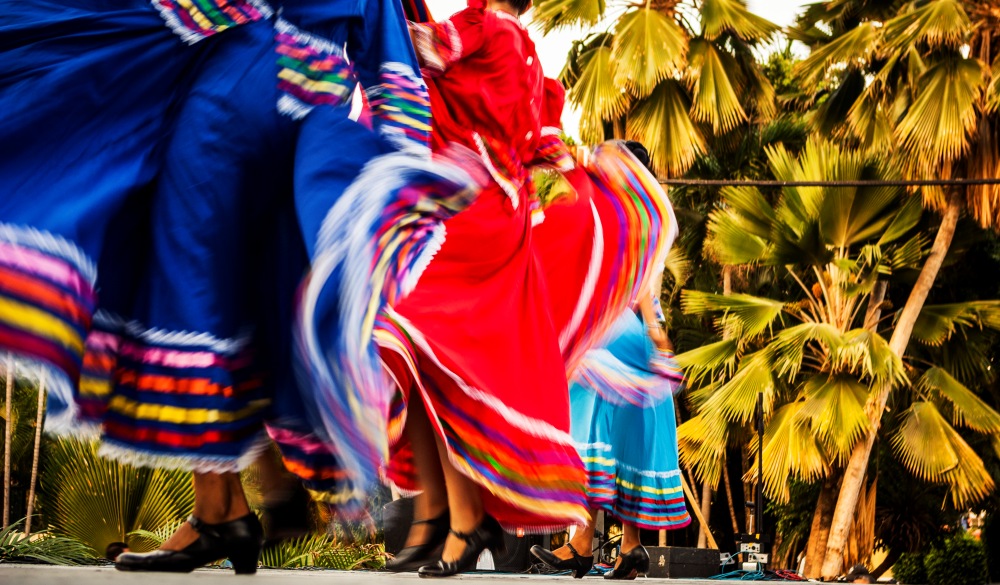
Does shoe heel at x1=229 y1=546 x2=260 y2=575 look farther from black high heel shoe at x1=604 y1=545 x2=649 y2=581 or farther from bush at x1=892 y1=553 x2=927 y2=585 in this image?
bush at x1=892 y1=553 x2=927 y2=585

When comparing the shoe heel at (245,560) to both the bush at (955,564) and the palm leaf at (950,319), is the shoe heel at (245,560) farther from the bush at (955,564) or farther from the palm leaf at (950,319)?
the bush at (955,564)

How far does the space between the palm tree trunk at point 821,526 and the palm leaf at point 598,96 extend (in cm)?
428

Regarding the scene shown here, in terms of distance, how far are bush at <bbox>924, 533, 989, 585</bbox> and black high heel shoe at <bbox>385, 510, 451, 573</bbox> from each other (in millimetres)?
12469

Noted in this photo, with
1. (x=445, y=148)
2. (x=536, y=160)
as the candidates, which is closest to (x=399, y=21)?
(x=445, y=148)

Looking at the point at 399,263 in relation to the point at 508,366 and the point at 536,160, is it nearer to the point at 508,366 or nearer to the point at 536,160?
the point at 508,366

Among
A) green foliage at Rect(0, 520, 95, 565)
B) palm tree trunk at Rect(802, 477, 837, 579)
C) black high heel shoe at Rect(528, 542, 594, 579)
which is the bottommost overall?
palm tree trunk at Rect(802, 477, 837, 579)

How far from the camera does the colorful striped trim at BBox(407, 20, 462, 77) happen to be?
329cm

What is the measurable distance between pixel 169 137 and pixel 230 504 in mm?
811

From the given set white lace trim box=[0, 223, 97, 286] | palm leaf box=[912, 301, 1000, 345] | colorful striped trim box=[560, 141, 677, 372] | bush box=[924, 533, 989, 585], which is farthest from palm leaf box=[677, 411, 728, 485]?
white lace trim box=[0, 223, 97, 286]

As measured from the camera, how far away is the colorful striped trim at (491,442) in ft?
9.80

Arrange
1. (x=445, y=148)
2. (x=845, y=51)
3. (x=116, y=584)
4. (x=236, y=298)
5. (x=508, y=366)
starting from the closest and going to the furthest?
(x=116, y=584) < (x=236, y=298) < (x=508, y=366) < (x=445, y=148) < (x=845, y=51)

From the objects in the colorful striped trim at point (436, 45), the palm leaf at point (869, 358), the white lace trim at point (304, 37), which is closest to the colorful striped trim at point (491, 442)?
the white lace trim at point (304, 37)

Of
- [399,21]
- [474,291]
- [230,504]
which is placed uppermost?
[399,21]

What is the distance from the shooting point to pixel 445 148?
3.38m
